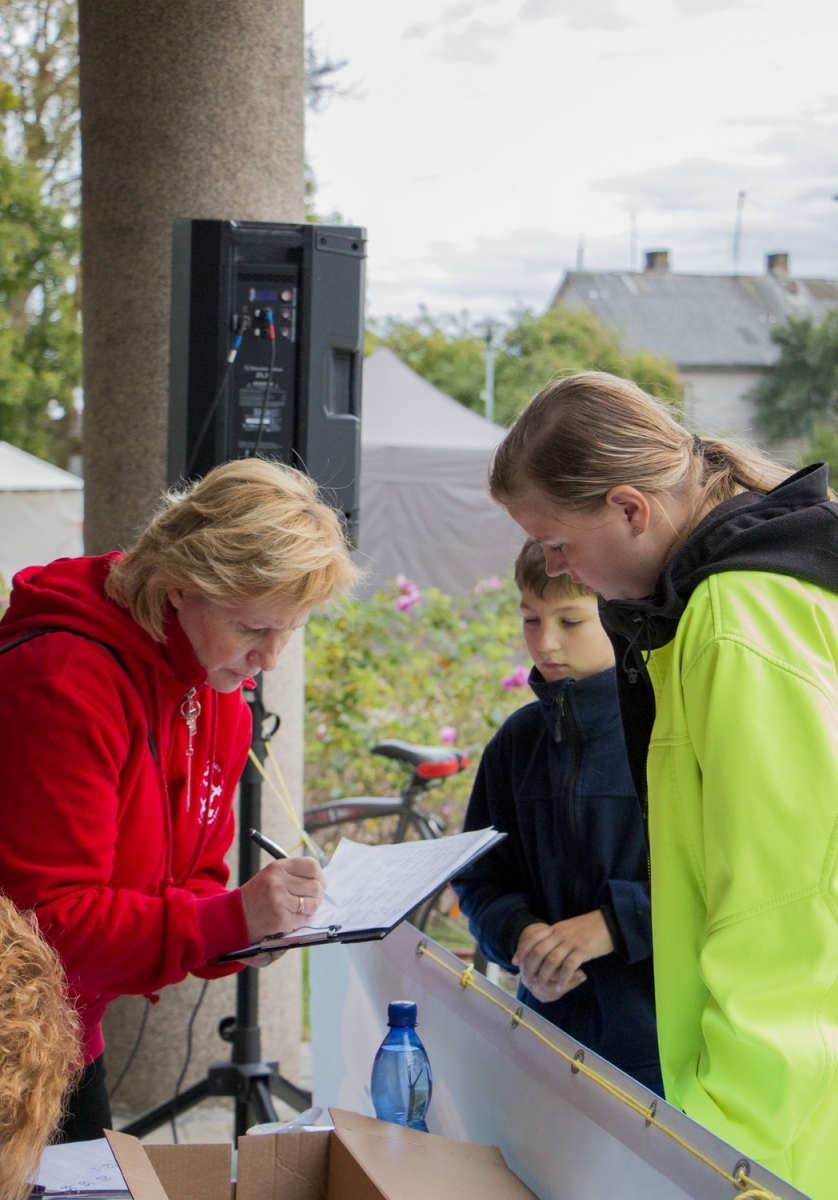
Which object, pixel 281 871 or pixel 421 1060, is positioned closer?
pixel 421 1060

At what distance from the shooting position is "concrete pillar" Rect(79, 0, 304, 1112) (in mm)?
2930

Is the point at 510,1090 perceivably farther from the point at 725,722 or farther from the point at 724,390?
the point at 724,390

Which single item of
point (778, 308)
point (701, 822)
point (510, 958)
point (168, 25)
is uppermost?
point (778, 308)

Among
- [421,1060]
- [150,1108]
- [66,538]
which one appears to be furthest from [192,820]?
[66,538]

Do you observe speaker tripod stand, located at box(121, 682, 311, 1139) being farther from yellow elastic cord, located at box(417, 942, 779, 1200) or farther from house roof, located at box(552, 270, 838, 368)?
house roof, located at box(552, 270, 838, 368)

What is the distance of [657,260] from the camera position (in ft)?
156

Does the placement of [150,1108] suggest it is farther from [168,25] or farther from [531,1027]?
[168,25]

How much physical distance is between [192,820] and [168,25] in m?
2.12

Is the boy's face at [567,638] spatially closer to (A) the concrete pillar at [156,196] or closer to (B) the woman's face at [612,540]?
(B) the woman's face at [612,540]

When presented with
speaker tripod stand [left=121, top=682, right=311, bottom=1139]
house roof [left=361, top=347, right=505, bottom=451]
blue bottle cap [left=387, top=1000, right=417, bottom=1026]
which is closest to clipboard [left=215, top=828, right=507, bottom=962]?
blue bottle cap [left=387, top=1000, right=417, bottom=1026]

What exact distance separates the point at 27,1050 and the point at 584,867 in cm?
108

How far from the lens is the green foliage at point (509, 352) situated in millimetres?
32000

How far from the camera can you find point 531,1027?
1.36m

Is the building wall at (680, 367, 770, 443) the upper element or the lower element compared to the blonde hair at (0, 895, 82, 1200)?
upper
